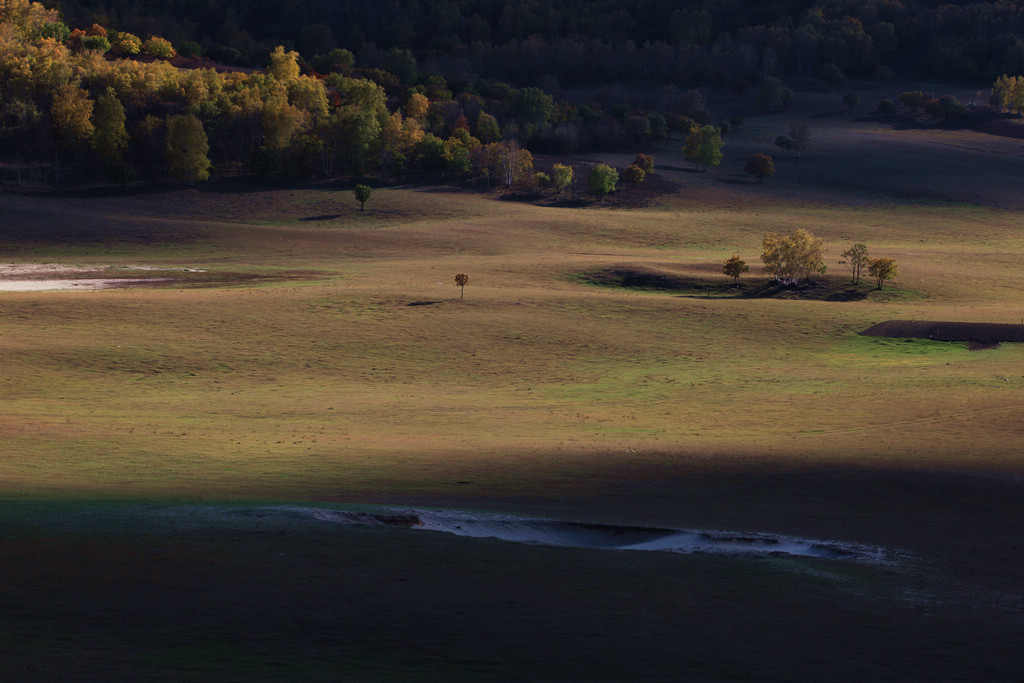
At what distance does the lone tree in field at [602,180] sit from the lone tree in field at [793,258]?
45917mm

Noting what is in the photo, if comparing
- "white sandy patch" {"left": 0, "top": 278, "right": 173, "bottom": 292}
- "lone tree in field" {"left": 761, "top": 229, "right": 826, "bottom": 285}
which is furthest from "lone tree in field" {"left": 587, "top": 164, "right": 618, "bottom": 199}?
"white sandy patch" {"left": 0, "top": 278, "right": 173, "bottom": 292}

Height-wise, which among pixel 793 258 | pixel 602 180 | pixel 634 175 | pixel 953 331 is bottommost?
pixel 953 331

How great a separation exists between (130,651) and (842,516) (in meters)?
13.0

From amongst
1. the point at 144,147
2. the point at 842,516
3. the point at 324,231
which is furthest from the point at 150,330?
the point at 144,147

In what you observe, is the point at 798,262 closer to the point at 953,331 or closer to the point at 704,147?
the point at 953,331

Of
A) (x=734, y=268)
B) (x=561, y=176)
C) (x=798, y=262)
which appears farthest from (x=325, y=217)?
(x=798, y=262)

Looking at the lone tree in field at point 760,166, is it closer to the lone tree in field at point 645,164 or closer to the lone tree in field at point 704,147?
the lone tree in field at point 704,147

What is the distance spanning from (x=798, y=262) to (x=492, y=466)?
4265 centimetres

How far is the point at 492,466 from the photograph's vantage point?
73.2ft

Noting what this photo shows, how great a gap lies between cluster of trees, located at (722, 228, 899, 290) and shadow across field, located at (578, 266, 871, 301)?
71 centimetres

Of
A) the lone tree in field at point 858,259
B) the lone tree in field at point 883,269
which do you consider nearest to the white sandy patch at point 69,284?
the lone tree in field at point 858,259

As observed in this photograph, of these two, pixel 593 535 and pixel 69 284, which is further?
pixel 69 284

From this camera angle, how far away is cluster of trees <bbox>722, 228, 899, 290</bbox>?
6003 cm

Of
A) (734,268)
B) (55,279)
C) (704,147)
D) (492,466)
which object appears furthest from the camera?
(704,147)
